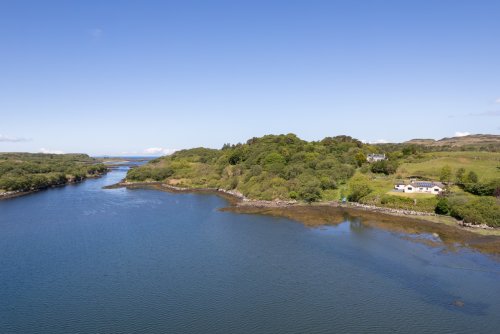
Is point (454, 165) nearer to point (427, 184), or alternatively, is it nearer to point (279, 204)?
point (427, 184)

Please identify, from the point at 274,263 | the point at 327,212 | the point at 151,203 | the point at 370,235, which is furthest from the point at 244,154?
the point at 274,263

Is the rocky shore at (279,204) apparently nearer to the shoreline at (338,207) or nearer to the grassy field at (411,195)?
the shoreline at (338,207)

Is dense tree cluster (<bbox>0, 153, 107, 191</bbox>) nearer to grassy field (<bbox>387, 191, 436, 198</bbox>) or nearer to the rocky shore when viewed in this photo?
the rocky shore

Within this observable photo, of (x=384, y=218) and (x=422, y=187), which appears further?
(x=422, y=187)

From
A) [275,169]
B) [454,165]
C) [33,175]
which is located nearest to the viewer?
[454,165]

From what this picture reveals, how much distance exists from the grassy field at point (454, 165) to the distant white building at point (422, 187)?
7599mm

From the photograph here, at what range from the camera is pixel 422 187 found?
171 ft

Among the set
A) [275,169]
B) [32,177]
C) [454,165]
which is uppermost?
[454,165]

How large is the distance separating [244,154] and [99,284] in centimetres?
6556

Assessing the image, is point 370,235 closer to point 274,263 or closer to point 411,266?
point 411,266

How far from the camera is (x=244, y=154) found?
8981cm

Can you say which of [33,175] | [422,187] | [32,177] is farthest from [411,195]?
[33,175]

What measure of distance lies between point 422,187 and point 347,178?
1737cm

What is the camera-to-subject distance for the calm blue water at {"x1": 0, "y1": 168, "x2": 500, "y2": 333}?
20984 mm
